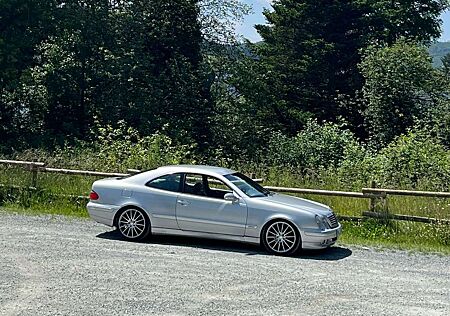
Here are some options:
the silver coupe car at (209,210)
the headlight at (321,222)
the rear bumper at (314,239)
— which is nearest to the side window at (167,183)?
the silver coupe car at (209,210)

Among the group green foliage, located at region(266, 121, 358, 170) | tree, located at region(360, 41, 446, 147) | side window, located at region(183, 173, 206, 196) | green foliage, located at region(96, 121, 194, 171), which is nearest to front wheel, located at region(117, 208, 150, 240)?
side window, located at region(183, 173, 206, 196)

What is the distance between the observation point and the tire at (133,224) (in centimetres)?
1243

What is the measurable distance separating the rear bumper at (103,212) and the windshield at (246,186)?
2246 mm

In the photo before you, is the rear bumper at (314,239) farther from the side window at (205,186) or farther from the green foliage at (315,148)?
the green foliage at (315,148)

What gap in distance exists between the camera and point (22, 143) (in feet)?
110

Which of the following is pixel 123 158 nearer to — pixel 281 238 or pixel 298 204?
pixel 298 204

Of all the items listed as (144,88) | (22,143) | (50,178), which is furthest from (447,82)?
(50,178)

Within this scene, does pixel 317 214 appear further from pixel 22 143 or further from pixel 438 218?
pixel 22 143

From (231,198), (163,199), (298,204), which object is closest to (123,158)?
(163,199)

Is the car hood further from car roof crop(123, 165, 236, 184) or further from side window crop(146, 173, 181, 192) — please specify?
side window crop(146, 173, 181, 192)

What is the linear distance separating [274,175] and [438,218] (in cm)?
664

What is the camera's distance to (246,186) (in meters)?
12.5

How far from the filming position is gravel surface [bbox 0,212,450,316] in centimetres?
802

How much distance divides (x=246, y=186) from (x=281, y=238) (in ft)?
4.47
